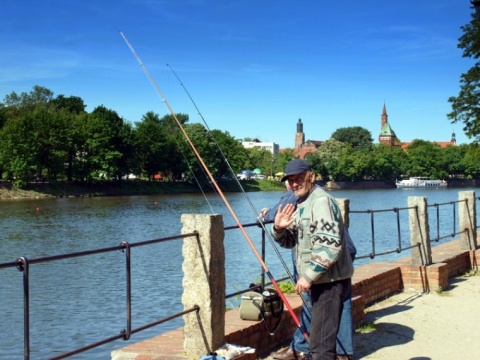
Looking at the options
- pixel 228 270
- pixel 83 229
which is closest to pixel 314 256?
pixel 228 270

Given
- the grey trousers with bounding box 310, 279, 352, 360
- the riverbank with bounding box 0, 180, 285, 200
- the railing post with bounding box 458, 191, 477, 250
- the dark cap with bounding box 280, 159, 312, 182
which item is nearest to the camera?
the grey trousers with bounding box 310, 279, 352, 360

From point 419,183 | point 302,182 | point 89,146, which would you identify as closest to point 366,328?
point 302,182

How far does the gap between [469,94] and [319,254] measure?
23923mm

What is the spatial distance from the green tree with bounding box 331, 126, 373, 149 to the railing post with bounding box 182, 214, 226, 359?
156 metres

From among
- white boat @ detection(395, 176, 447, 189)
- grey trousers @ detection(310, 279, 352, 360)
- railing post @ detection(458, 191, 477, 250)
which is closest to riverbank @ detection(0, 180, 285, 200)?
railing post @ detection(458, 191, 477, 250)

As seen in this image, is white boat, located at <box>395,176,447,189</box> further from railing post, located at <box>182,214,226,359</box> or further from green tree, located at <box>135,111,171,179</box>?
railing post, located at <box>182,214,226,359</box>

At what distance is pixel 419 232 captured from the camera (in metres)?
10.5

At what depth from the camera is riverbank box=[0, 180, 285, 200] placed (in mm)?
65562

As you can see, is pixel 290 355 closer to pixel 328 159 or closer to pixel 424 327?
pixel 424 327

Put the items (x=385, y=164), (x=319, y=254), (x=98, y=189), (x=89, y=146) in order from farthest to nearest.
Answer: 1. (x=385, y=164)
2. (x=89, y=146)
3. (x=98, y=189)
4. (x=319, y=254)

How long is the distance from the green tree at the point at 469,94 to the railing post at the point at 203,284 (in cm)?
2131

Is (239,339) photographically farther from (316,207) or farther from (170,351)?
(316,207)

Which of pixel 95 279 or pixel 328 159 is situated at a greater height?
pixel 328 159

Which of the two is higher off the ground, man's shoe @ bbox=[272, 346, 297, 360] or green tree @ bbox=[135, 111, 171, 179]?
green tree @ bbox=[135, 111, 171, 179]
